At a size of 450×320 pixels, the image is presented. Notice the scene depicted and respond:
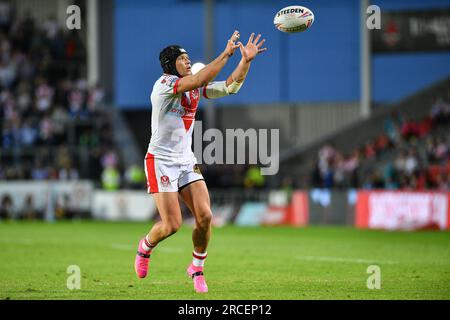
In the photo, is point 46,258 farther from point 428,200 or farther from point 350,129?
point 350,129

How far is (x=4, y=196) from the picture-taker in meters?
33.4

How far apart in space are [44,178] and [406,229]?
581 inches

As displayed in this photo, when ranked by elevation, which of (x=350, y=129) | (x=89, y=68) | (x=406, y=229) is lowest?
(x=406, y=229)

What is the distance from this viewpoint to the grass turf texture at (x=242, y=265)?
35.3 ft

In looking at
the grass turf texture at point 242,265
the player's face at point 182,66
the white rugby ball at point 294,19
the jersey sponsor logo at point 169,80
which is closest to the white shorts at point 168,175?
the jersey sponsor logo at point 169,80

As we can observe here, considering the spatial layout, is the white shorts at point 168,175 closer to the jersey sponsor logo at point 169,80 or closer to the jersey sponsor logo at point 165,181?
the jersey sponsor logo at point 165,181

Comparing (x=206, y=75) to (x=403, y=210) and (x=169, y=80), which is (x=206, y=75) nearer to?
(x=169, y=80)

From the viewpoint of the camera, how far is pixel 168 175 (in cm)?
1102

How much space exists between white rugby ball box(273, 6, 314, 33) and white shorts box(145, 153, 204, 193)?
7.28ft

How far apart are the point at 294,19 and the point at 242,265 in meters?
4.71

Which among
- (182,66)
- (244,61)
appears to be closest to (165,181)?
(182,66)

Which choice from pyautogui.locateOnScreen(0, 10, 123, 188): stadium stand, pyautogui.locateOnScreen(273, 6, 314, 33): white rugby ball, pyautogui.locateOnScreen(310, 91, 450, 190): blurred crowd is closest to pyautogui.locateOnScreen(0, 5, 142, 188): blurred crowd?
pyautogui.locateOnScreen(0, 10, 123, 188): stadium stand

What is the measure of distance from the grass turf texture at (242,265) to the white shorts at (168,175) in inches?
48.4
